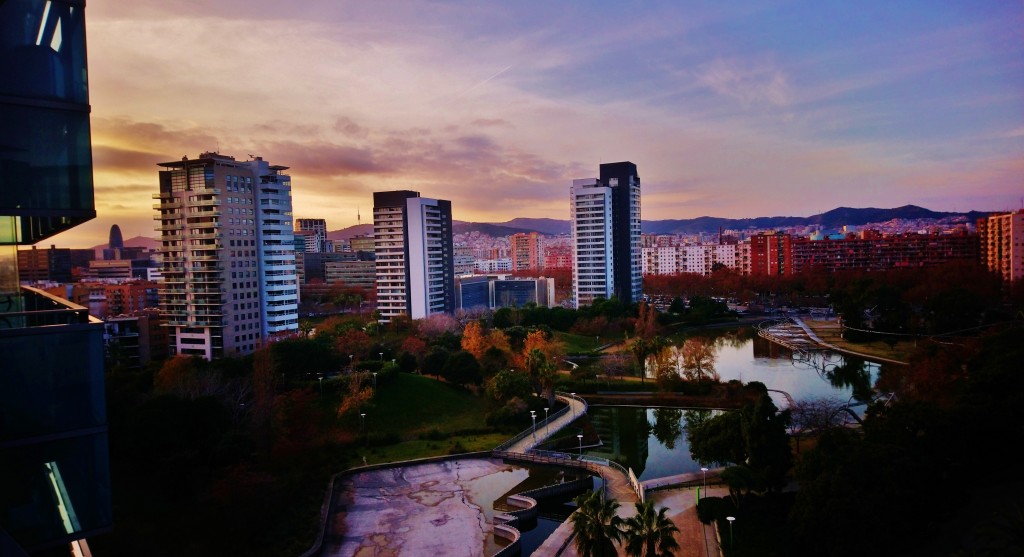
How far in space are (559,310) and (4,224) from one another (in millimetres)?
45889

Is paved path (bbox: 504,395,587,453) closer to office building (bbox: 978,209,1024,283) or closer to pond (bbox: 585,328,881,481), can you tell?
pond (bbox: 585,328,881,481)

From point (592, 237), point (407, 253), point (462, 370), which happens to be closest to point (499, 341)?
point (462, 370)

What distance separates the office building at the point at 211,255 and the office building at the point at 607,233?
106ft

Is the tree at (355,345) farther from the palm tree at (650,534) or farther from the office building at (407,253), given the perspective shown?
the palm tree at (650,534)

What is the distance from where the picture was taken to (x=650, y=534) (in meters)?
12.9

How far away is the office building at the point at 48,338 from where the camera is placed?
448 cm

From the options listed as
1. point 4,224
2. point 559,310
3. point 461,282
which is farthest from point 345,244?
point 4,224

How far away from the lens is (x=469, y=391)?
99.4 feet

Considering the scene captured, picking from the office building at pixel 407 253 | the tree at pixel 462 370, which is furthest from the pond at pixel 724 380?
the office building at pixel 407 253

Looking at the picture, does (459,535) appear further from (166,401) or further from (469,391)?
(469,391)

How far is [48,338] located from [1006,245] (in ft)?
262

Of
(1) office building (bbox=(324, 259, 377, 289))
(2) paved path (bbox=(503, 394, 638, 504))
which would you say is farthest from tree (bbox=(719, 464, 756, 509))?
(1) office building (bbox=(324, 259, 377, 289))

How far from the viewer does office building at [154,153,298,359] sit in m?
37.2

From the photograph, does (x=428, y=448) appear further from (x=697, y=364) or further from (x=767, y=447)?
(x=697, y=364)
